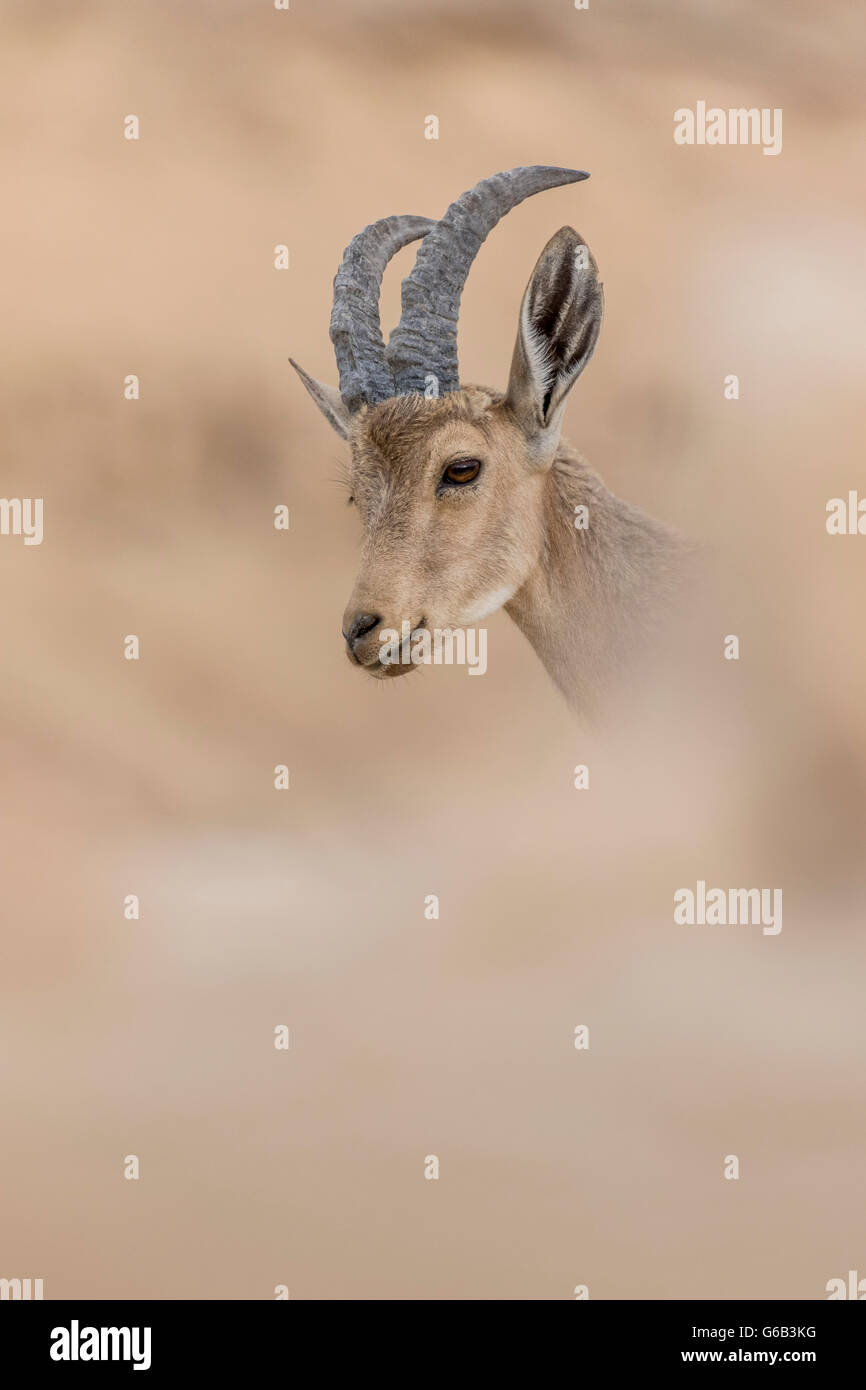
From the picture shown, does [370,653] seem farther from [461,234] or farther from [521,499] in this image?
[461,234]

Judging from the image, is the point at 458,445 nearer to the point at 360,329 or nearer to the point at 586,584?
the point at 360,329

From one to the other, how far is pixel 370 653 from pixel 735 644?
6.62 ft

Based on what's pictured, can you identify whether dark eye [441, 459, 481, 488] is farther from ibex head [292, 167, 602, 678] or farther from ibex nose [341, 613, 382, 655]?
ibex nose [341, 613, 382, 655]

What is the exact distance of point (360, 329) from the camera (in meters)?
6.17

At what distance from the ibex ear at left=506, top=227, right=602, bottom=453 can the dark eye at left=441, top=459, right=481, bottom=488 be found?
0.29 meters

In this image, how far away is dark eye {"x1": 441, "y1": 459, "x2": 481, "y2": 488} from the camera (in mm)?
5930

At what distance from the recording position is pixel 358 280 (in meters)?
6.23

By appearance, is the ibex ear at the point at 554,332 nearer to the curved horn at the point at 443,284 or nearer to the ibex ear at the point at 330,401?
the curved horn at the point at 443,284

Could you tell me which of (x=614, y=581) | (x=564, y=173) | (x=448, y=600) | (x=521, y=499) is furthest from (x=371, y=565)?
(x=564, y=173)

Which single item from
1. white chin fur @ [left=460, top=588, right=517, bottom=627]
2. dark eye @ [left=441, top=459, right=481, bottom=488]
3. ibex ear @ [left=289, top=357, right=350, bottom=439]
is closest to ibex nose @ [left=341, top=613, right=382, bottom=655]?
white chin fur @ [left=460, top=588, right=517, bottom=627]

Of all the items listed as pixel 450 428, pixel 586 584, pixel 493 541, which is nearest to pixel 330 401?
pixel 450 428

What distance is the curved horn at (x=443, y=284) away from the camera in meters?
5.86

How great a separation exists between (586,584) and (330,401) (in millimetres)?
1381

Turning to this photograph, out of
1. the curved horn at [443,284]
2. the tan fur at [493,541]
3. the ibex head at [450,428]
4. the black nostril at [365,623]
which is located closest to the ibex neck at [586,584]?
the tan fur at [493,541]
